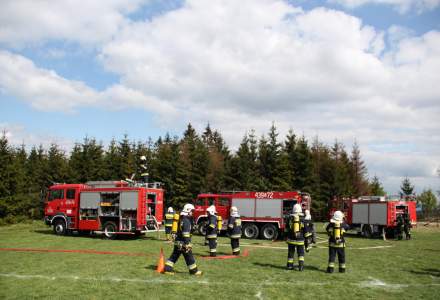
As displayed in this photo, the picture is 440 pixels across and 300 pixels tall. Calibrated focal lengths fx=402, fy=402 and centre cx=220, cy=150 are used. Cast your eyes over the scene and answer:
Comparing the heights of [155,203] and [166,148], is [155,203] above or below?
below

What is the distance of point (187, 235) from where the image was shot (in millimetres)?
11281

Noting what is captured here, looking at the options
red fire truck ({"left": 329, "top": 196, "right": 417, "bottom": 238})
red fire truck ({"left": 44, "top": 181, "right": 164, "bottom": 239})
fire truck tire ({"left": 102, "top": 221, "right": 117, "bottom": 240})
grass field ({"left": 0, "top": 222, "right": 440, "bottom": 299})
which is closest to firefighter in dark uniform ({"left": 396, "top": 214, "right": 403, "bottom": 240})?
red fire truck ({"left": 329, "top": 196, "right": 417, "bottom": 238})

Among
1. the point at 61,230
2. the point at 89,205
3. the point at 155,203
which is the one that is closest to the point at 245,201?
the point at 155,203

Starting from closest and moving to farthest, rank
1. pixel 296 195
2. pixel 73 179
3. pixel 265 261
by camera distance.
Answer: pixel 265 261 → pixel 296 195 → pixel 73 179

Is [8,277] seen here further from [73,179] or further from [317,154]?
[317,154]

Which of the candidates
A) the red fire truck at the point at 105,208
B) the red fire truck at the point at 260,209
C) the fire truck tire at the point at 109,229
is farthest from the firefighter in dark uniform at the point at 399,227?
the fire truck tire at the point at 109,229

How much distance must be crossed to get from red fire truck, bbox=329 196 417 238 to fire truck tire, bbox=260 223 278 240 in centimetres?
770

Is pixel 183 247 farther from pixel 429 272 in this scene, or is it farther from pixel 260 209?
pixel 260 209

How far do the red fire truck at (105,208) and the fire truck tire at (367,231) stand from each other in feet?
46.2

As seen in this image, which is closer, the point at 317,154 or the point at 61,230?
the point at 61,230

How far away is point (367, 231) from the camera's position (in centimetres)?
2744

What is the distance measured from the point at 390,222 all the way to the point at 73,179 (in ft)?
112

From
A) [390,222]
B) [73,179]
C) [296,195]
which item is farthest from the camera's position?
[73,179]

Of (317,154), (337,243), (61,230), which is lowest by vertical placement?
(61,230)
